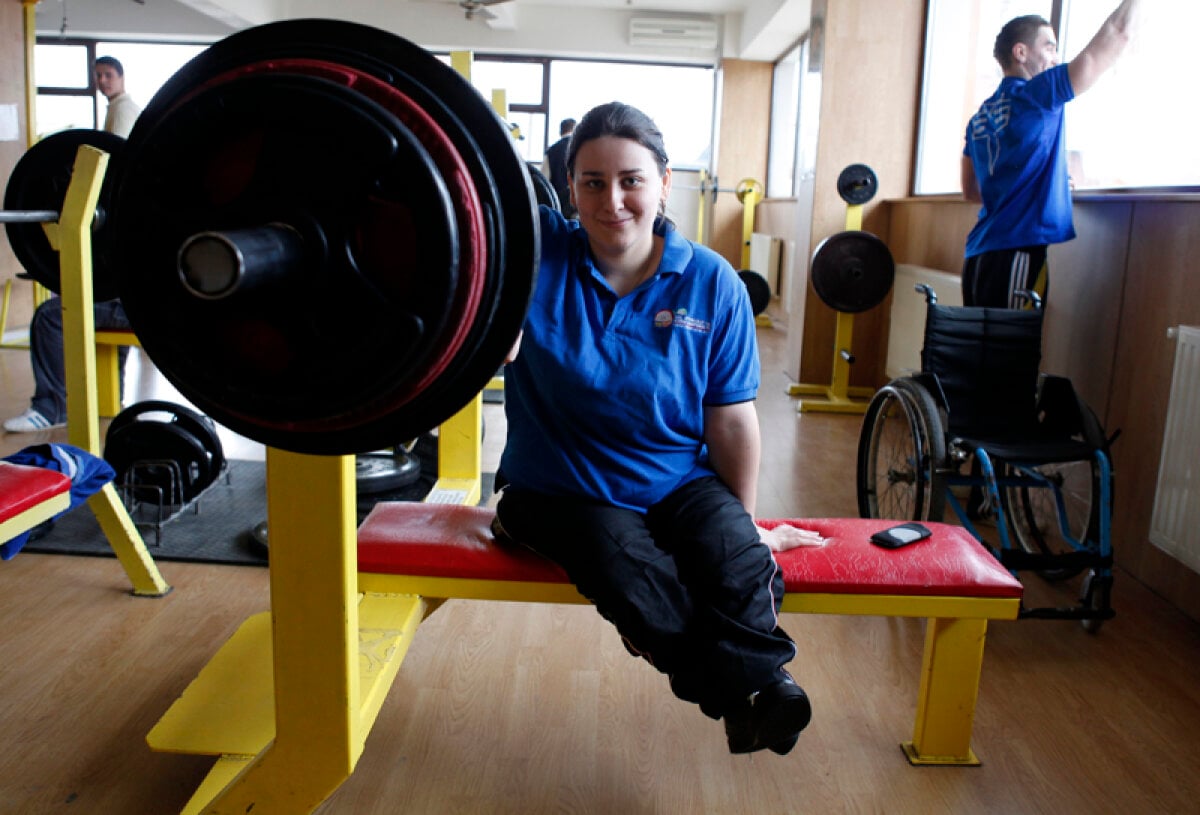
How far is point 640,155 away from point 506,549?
65 centimetres

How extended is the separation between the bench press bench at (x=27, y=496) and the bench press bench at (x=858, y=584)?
2.04 ft

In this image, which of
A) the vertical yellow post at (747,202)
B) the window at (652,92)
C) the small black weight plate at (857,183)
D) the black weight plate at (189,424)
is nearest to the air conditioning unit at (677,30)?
the window at (652,92)

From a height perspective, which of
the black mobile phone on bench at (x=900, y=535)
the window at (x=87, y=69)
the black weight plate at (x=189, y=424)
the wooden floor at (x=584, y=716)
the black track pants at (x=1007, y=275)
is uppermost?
the window at (x=87, y=69)

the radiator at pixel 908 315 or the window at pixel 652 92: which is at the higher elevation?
the window at pixel 652 92

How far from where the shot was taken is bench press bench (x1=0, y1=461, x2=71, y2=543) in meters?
1.67

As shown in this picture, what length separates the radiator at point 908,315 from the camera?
3910mm

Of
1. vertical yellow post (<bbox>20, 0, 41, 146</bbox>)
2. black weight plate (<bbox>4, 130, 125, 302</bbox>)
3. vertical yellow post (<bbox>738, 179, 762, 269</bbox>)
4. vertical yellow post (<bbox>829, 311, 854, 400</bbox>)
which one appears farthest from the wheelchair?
vertical yellow post (<bbox>20, 0, 41, 146</bbox>)

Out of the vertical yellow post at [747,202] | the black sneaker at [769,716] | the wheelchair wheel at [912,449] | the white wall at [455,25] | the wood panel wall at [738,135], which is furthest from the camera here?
the wood panel wall at [738,135]

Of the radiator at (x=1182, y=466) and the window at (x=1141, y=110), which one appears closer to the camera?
the radiator at (x=1182, y=466)

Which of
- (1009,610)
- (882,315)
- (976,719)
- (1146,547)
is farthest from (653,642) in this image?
(882,315)

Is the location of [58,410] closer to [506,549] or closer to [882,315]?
[506,549]

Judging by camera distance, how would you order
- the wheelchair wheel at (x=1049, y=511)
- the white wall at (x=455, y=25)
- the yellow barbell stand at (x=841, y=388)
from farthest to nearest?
1. the white wall at (x=455, y=25)
2. the yellow barbell stand at (x=841, y=388)
3. the wheelchair wheel at (x=1049, y=511)

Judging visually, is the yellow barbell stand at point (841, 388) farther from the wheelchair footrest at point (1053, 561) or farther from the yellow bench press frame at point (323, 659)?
the yellow bench press frame at point (323, 659)

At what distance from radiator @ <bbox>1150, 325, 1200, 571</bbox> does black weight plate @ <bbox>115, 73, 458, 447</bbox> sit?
1.94 m
